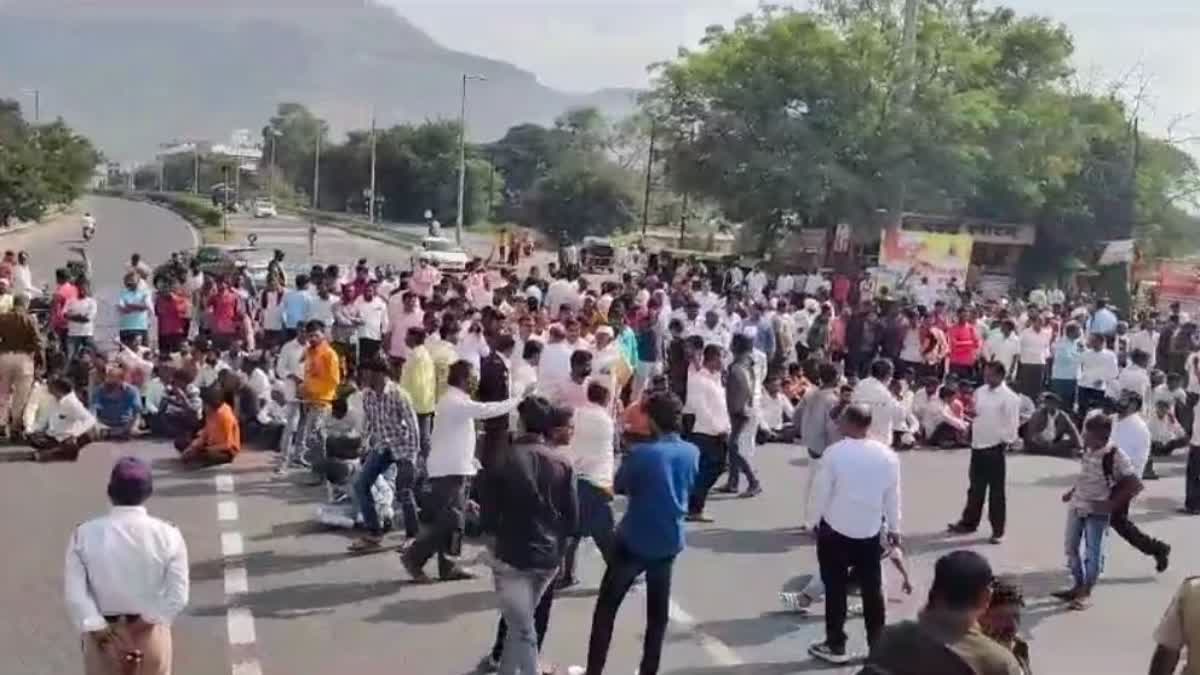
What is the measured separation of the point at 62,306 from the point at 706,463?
9.37 meters

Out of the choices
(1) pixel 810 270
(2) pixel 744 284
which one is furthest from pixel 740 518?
(1) pixel 810 270

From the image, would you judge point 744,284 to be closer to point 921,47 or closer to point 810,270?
point 810,270

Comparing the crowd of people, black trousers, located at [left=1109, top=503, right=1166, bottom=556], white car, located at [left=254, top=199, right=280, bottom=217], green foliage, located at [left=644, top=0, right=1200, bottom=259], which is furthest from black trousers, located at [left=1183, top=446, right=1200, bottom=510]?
white car, located at [left=254, top=199, right=280, bottom=217]

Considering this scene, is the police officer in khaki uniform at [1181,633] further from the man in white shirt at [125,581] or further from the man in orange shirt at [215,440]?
the man in orange shirt at [215,440]

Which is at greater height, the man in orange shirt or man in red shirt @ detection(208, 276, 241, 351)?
man in red shirt @ detection(208, 276, 241, 351)

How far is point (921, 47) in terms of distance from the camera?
1731 inches

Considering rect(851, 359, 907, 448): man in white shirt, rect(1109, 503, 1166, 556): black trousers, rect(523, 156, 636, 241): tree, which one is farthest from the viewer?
rect(523, 156, 636, 241): tree

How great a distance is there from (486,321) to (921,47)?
101 ft

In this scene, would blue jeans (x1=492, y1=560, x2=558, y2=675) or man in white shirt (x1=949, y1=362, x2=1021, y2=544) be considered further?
man in white shirt (x1=949, y1=362, x2=1021, y2=544)

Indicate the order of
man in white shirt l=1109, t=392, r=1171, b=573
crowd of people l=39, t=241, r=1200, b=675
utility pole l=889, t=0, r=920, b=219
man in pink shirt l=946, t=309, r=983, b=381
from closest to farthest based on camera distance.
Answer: crowd of people l=39, t=241, r=1200, b=675, man in white shirt l=1109, t=392, r=1171, b=573, man in pink shirt l=946, t=309, r=983, b=381, utility pole l=889, t=0, r=920, b=219

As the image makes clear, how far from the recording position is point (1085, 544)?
11141 mm

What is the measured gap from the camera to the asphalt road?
927 cm

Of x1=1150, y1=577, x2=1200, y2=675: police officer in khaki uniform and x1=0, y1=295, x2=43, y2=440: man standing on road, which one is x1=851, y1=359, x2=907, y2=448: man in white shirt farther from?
x1=0, y1=295, x2=43, y2=440: man standing on road

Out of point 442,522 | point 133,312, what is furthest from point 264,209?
point 442,522
